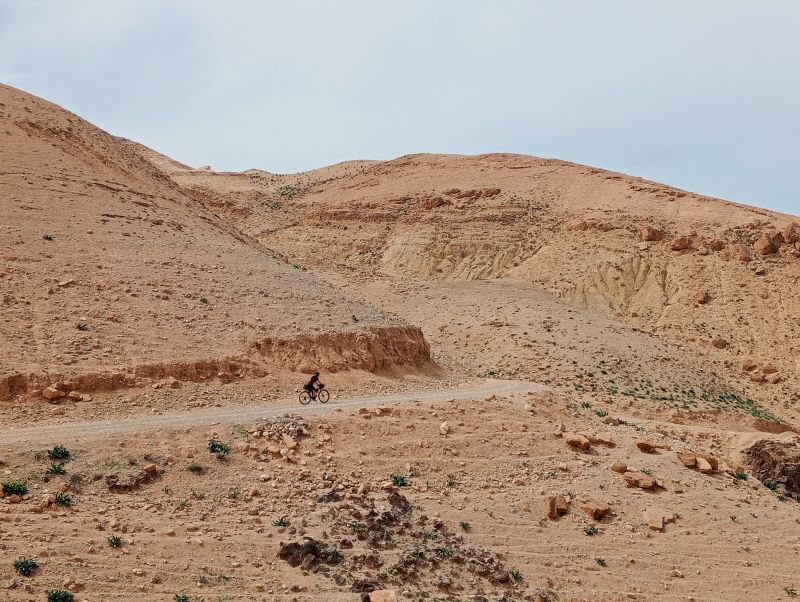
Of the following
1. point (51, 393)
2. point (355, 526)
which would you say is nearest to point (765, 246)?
point (355, 526)

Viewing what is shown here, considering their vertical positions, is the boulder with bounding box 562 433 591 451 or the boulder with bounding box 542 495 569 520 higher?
the boulder with bounding box 562 433 591 451

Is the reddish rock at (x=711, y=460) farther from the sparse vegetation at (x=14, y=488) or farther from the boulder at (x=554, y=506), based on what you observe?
the sparse vegetation at (x=14, y=488)

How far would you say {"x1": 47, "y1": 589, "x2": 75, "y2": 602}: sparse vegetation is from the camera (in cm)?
768

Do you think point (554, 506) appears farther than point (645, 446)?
No

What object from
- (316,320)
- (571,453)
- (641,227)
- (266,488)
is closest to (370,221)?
(641,227)

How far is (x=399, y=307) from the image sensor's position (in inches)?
1238

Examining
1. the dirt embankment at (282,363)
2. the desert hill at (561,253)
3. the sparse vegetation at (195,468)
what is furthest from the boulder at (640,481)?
the desert hill at (561,253)

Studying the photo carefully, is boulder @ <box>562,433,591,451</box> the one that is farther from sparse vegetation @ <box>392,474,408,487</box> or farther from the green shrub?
the green shrub

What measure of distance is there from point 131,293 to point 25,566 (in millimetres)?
9933

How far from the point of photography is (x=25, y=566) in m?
7.97

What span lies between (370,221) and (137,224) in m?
23.0

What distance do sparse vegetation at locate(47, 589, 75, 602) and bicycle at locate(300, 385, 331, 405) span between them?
722 cm

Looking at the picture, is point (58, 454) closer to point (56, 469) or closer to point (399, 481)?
point (56, 469)

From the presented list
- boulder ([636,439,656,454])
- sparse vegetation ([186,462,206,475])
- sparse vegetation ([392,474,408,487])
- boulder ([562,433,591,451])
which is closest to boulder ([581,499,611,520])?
boulder ([562,433,591,451])
